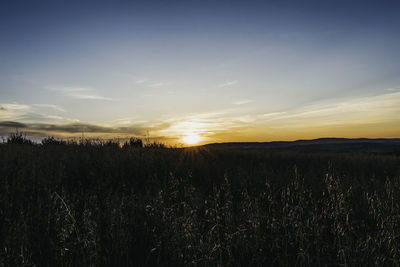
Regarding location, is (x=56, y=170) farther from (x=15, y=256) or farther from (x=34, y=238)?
(x=15, y=256)

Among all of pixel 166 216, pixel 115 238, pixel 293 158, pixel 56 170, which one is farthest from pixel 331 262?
pixel 293 158

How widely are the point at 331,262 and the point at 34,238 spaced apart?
145 inches

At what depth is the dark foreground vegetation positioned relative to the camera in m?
2.60

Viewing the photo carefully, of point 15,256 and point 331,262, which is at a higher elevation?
point 15,256

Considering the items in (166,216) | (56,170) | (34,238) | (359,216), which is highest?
(56,170)

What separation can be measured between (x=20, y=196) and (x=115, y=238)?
2200mm

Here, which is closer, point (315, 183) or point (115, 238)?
point (115, 238)

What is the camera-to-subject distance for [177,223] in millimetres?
2846

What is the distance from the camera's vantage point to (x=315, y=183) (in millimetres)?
6559

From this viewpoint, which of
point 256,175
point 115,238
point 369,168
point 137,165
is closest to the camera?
point 115,238

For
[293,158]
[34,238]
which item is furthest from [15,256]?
[293,158]

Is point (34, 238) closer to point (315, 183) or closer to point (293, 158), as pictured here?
point (315, 183)

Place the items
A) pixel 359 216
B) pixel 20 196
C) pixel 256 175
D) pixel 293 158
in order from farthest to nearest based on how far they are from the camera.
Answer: pixel 293 158 < pixel 256 175 < pixel 359 216 < pixel 20 196

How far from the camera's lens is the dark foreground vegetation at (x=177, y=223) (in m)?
2.60
